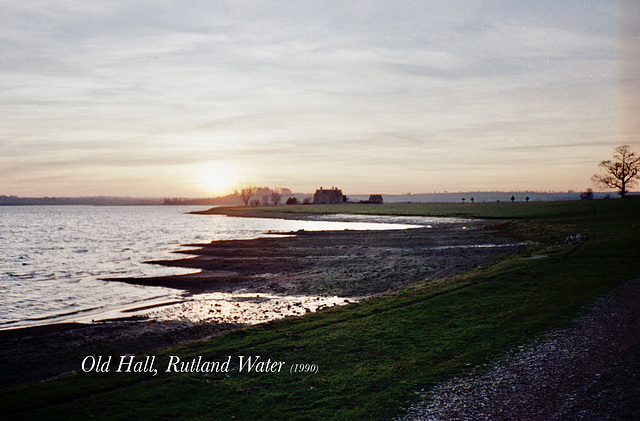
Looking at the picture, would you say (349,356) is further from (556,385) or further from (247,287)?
(247,287)

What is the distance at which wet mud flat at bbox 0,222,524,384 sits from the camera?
14117 millimetres

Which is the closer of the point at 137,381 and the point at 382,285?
the point at 137,381

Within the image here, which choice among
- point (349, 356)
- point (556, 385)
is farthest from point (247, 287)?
point (556, 385)

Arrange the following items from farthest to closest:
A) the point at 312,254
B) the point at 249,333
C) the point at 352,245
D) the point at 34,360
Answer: the point at 352,245 → the point at 312,254 → the point at 249,333 → the point at 34,360

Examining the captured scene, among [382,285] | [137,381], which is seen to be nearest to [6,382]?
[137,381]

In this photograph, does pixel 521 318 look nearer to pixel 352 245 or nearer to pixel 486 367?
pixel 486 367

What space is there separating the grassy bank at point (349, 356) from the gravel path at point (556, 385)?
593 mm

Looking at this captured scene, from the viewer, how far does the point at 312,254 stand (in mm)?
37906

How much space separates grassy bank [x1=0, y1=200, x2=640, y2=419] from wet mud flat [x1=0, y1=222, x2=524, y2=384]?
2.46 m

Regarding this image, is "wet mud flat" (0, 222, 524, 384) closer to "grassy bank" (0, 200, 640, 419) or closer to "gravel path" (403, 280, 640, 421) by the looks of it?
"grassy bank" (0, 200, 640, 419)

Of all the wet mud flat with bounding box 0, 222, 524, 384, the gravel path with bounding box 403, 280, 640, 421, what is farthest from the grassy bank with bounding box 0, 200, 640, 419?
the wet mud flat with bounding box 0, 222, 524, 384

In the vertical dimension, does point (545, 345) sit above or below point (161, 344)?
above

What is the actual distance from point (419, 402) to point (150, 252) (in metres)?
43.3

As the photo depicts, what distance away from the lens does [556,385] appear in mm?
8664
